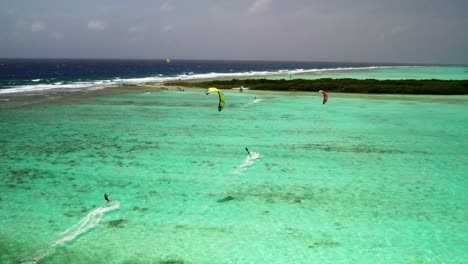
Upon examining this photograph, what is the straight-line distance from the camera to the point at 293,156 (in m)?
14.9

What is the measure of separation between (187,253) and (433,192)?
750 centimetres

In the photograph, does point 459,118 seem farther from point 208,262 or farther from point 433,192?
point 208,262

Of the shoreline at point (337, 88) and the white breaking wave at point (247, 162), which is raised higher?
the shoreline at point (337, 88)

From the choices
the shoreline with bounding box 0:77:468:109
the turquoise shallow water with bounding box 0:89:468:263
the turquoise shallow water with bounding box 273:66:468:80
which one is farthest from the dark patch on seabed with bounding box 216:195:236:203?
the turquoise shallow water with bounding box 273:66:468:80

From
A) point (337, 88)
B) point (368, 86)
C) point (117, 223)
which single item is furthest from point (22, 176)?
point (368, 86)

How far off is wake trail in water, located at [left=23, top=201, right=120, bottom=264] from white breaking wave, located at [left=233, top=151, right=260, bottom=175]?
4.33m

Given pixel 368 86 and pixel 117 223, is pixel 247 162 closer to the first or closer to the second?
pixel 117 223

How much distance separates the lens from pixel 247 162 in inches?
554

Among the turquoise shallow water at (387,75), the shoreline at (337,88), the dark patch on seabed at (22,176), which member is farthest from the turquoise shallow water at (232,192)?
the turquoise shallow water at (387,75)

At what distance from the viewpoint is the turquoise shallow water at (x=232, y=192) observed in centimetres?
784

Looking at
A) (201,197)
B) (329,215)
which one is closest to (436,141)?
(329,215)

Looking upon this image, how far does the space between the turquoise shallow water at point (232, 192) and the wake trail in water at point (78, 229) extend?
0.12ft

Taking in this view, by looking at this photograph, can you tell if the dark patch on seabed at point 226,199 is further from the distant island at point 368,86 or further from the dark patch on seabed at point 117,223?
the distant island at point 368,86

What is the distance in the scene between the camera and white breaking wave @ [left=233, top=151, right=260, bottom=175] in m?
13.0
